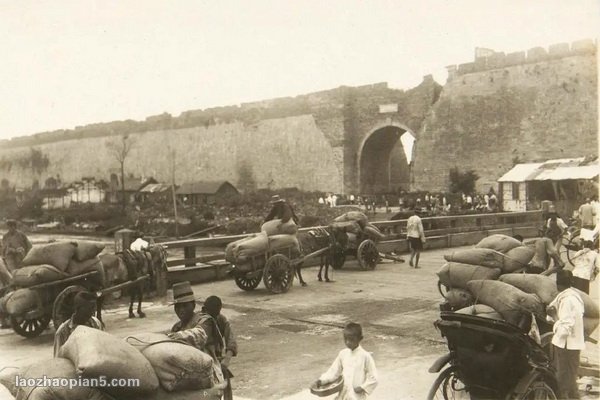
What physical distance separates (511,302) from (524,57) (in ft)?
93.0

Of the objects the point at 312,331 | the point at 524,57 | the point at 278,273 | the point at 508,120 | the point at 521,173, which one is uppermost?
the point at 524,57

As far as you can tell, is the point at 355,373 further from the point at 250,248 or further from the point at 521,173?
the point at 521,173

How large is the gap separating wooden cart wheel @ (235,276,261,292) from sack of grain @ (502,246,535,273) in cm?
457

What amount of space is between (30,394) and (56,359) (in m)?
0.26

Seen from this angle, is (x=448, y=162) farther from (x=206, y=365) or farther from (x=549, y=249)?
(x=206, y=365)

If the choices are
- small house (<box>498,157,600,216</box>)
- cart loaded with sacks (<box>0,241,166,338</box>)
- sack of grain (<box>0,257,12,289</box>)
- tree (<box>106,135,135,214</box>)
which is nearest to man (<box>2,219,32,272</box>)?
sack of grain (<box>0,257,12,289</box>)

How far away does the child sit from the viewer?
3.94 metres

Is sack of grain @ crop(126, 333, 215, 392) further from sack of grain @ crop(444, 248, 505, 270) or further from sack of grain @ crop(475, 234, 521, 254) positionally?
sack of grain @ crop(475, 234, 521, 254)

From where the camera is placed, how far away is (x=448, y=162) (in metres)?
33.3

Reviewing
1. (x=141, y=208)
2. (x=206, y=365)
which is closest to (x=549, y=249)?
(x=206, y=365)

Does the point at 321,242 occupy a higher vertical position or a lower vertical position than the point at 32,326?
higher

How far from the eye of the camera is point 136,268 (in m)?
8.63

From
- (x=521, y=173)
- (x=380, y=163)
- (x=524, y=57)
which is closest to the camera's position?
(x=521, y=173)

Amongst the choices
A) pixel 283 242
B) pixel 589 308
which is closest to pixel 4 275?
pixel 283 242
